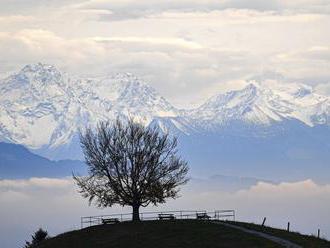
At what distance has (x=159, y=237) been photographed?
12394 centimetres

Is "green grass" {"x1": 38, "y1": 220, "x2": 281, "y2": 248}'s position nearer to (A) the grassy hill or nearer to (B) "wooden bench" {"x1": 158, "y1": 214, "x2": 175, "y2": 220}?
(A) the grassy hill

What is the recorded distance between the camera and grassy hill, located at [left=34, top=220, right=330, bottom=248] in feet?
379

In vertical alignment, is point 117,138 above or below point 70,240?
above

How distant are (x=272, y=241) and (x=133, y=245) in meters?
19.1

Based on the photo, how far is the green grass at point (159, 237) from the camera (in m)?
115

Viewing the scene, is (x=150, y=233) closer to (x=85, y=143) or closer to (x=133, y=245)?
(x=133, y=245)

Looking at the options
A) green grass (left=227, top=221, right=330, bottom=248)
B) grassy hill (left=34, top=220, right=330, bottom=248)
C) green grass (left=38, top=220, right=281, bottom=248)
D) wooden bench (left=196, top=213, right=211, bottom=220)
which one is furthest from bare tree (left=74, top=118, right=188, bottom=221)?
green grass (left=227, top=221, right=330, bottom=248)

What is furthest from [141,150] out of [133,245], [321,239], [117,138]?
[321,239]

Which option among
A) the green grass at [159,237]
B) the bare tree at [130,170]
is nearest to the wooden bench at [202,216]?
the bare tree at [130,170]

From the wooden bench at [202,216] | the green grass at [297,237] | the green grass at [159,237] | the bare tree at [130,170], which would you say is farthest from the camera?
the wooden bench at [202,216]

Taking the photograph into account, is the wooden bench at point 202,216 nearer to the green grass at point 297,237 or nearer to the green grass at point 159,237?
the green grass at point 159,237

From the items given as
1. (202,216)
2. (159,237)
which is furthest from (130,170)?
(159,237)

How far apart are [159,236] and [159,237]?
2.06ft

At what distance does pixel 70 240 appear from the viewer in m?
134
